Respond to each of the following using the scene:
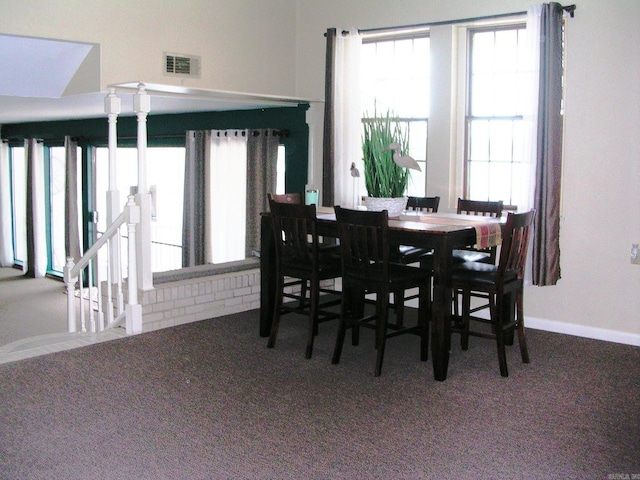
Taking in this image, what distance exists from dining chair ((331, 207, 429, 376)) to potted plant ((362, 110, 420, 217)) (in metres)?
0.51

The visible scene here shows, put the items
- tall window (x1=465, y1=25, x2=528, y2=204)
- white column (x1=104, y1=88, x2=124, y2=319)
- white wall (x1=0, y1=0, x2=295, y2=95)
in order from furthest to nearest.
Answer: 1. tall window (x1=465, y1=25, x2=528, y2=204)
2. white column (x1=104, y1=88, x2=124, y2=319)
3. white wall (x1=0, y1=0, x2=295, y2=95)

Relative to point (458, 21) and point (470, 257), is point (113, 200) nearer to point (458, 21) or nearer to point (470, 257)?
point (470, 257)

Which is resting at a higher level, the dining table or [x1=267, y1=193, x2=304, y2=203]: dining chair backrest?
[x1=267, y1=193, x2=304, y2=203]: dining chair backrest

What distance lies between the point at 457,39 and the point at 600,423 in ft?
11.0

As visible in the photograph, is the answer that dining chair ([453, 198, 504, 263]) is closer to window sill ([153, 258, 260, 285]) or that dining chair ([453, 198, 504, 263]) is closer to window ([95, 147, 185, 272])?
window sill ([153, 258, 260, 285])

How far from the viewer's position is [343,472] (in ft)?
10.0

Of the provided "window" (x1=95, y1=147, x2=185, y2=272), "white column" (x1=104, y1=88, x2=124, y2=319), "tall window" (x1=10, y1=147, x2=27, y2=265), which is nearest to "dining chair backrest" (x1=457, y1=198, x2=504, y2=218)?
"white column" (x1=104, y1=88, x2=124, y2=319)

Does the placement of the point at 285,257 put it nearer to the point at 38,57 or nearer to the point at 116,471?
the point at 116,471

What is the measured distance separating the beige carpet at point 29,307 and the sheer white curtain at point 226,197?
7.52 ft

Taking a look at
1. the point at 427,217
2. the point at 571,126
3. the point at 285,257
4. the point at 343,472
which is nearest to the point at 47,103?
the point at 285,257

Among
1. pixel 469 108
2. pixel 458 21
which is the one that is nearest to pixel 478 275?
pixel 469 108

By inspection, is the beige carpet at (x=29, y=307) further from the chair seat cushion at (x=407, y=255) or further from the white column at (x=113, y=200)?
the chair seat cushion at (x=407, y=255)

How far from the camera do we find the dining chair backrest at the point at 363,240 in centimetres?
410

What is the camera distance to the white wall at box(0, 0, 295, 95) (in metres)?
4.94
